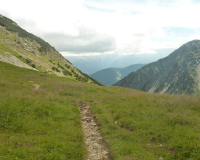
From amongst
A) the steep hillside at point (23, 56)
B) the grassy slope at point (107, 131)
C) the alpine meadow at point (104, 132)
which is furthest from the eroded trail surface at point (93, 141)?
the steep hillside at point (23, 56)

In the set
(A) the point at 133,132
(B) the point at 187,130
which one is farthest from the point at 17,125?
(B) the point at 187,130

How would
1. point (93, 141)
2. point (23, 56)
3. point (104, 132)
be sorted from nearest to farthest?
point (93, 141)
point (104, 132)
point (23, 56)

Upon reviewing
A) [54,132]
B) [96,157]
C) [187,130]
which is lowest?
[96,157]

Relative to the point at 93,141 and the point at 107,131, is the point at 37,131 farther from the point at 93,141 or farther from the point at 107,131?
the point at 107,131

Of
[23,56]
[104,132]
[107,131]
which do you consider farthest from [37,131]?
[23,56]

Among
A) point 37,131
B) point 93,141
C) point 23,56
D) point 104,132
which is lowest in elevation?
point 93,141

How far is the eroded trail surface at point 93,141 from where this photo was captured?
890cm

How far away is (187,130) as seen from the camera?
33.1 ft

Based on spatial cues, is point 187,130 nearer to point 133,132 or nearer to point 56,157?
point 133,132

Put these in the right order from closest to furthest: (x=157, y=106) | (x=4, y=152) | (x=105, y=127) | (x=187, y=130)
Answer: (x=4, y=152) → (x=187, y=130) → (x=105, y=127) → (x=157, y=106)

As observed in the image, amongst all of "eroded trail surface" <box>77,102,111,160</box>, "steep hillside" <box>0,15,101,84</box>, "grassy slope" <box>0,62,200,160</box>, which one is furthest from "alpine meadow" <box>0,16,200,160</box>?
"steep hillside" <box>0,15,101,84</box>

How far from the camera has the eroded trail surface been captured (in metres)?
8.90

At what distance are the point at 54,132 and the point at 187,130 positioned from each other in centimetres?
1014

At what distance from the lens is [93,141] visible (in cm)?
1056
